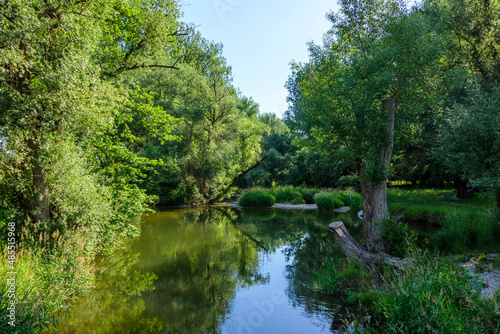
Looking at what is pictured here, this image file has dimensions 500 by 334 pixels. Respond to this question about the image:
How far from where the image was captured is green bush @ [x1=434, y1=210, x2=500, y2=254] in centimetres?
756

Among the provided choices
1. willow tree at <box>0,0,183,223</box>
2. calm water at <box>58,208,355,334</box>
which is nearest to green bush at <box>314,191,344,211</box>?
calm water at <box>58,208,355,334</box>

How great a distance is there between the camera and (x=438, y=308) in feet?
11.5

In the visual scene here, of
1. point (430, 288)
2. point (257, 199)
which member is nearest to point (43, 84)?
point (430, 288)

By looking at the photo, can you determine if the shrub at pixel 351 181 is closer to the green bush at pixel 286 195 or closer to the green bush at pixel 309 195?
the green bush at pixel 309 195

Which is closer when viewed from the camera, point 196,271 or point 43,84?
point 43,84

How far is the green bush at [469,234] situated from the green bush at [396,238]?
1.90m

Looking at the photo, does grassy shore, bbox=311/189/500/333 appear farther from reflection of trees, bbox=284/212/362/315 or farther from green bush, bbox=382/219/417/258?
reflection of trees, bbox=284/212/362/315

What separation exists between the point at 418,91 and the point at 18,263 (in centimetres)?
1046

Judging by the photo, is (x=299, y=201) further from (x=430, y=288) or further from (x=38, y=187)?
(x=38, y=187)

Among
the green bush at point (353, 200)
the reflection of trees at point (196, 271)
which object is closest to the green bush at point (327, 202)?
the green bush at point (353, 200)

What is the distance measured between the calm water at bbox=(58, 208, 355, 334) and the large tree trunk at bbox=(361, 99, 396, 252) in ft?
6.03

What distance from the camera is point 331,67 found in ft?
31.8

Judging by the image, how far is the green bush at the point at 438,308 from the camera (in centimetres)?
322

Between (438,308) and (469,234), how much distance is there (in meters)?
6.13
